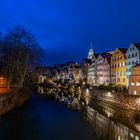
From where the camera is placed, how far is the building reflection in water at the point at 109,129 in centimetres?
2000

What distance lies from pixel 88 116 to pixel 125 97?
813cm

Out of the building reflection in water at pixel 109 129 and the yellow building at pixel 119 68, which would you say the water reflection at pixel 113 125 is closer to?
the building reflection in water at pixel 109 129

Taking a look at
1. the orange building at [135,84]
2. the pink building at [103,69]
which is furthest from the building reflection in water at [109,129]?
the pink building at [103,69]

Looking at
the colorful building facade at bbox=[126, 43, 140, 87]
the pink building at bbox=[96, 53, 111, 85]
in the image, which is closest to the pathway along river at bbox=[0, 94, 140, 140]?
the colorful building facade at bbox=[126, 43, 140, 87]

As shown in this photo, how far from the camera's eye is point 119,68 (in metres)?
53.5

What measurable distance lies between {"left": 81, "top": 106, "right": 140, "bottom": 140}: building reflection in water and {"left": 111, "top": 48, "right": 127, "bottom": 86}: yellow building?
24604 mm

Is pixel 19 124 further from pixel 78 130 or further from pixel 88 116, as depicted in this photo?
pixel 88 116

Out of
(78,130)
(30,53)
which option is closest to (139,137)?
(78,130)

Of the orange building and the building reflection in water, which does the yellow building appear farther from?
the building reflection in water

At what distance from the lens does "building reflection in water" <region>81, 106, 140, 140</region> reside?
2000 cm

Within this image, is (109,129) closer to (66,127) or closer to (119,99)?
(66,127)

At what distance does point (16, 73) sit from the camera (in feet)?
154

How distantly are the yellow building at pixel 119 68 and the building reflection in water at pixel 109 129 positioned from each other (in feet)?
80.7

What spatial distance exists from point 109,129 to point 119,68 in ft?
108
